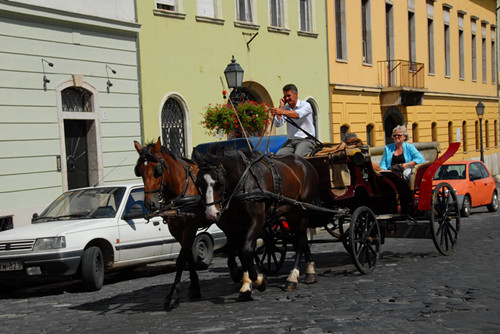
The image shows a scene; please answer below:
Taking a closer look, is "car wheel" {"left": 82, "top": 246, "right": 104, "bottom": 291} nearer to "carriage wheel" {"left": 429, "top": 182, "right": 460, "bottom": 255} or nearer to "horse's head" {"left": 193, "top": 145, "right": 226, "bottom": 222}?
"horse's head" {"left": 193, "top": 145, "right": 226, "bottom": 222}

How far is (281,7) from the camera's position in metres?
25.4

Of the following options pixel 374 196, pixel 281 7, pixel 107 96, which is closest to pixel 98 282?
pixel 374 196

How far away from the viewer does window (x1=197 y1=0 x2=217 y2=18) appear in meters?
21.7

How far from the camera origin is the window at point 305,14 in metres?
26.7

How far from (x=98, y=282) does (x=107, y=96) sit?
859 centimetres

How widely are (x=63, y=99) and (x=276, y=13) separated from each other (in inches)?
→ 378

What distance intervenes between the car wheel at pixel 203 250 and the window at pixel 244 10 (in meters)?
11.7

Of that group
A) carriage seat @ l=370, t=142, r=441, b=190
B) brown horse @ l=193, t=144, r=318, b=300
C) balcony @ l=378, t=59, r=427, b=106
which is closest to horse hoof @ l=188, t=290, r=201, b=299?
brown horse @ l=193, t=144, r=318, b=300

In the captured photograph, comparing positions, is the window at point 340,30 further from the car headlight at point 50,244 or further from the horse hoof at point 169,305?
the horse hoof at point 169,305

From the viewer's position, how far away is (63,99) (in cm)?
1798

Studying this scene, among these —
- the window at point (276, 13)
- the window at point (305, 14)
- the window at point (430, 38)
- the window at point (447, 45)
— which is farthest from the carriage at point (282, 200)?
the window at point (447, 45)

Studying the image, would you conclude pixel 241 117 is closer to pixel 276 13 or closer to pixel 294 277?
pixel 276 13

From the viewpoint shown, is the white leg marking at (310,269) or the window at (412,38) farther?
the window at (412,38)

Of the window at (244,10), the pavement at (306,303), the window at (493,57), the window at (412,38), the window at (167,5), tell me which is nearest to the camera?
the pavement at (306,303)
